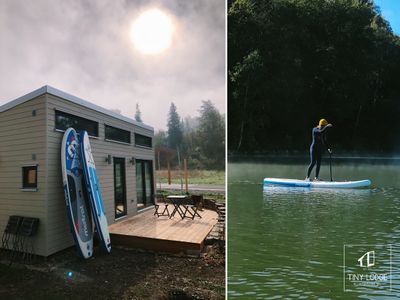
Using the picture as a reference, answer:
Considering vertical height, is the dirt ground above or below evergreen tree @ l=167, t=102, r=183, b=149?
below

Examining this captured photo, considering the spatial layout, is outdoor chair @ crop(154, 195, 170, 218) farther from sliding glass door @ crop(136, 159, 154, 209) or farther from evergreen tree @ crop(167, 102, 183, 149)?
evergreen tree @ crop(167, 102, 183, 149)

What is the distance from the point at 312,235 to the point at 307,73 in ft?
2.36

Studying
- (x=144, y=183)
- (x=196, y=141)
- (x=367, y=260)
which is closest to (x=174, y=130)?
(x=196, y=141)

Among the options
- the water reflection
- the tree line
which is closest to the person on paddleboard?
→ the water reflection

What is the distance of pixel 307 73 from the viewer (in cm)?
137

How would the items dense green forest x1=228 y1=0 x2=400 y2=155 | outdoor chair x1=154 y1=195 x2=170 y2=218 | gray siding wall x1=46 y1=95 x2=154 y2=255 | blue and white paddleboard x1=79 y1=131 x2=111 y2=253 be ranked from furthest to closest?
outdoor chair x1=154 y1=195 x2=170 y2=218
blue and white paddleboard x1=79 y1=131 x2=111 y2=253
gray siding wall x1=46 y1=95 x2=154 y2=255
dense green forest x1=228 y1=0 x2=400 y2=155

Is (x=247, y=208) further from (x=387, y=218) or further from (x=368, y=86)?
(x=368, y=86)

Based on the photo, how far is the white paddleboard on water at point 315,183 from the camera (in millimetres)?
1462

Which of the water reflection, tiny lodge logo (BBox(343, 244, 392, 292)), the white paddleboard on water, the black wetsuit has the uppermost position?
the black wetsuit

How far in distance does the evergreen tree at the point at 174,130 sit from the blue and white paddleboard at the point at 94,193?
42 centimetres

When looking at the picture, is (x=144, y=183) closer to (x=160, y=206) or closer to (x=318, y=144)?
(x=160, y=206)

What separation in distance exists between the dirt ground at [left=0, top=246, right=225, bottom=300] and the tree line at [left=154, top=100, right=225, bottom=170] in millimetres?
490

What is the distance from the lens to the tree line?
4.54 feet

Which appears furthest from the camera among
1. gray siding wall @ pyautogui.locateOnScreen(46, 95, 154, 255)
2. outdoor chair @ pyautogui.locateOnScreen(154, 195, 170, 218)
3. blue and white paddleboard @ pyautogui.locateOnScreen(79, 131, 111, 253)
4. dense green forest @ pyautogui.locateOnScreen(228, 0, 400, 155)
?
outdoor chair @ pyautogui.locateOnScreen(154, 195, 170, 218)
